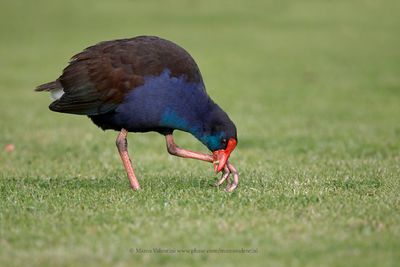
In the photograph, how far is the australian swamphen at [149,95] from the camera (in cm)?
750

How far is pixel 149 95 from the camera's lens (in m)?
7.47

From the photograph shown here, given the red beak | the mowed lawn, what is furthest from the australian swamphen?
the mowed lawn

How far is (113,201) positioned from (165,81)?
4.67 feet

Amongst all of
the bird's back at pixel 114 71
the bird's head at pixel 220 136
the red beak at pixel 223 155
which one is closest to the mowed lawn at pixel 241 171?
the red beak at pixel 223 155

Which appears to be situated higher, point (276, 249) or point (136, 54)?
point (136, 54)

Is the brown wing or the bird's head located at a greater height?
the brown wing

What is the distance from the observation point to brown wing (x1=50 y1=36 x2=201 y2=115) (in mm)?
7641

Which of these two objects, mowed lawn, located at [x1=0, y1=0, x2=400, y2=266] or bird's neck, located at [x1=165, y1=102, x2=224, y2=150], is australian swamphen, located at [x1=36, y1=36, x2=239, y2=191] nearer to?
bird's neck, located at [x1=165, y1=102, x2=224, y2=150]

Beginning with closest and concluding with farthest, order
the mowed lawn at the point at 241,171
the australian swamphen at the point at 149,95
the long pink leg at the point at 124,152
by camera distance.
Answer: the mowed lawn at the point at 241,171, the australian swamphen at the point at 149,95, the long pink leg at the point at 124,152

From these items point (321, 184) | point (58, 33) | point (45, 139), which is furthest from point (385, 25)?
point (321, 184)

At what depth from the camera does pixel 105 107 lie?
7.83m

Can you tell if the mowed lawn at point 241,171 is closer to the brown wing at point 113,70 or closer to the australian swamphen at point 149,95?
the australian swamphen at point 149,95

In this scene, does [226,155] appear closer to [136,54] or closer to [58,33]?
[136,54]

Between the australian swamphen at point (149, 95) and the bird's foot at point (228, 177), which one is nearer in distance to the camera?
the australian swamphen at point (149, 95)
